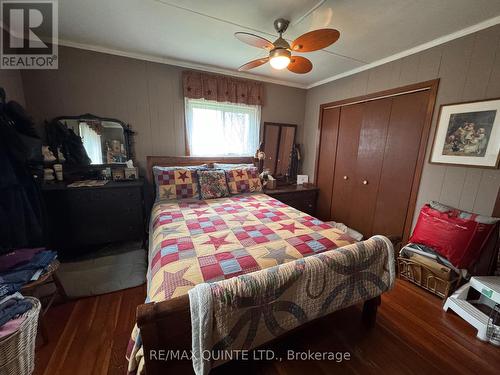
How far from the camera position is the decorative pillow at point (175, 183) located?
2.25 m

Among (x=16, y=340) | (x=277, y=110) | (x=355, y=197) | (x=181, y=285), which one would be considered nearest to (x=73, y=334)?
(x=16, y=340)

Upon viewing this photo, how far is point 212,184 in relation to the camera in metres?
2.37

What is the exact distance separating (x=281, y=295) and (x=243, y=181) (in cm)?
172

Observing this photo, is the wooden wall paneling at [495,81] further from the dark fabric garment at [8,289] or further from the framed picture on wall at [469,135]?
the dark fabric garment at [8,289]

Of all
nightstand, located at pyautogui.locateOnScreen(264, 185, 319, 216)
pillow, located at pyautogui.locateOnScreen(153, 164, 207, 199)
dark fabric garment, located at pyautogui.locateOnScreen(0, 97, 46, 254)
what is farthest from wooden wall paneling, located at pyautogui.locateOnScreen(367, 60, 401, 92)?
dark fabric garment, located at pyautogui.locateOnScreen(0, 97, 46, 254)

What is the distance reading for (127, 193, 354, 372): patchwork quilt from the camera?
3.36 feet

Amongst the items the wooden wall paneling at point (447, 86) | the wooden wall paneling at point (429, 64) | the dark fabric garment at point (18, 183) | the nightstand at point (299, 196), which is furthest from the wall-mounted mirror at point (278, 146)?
the dark fabric garment at point (18, 183)

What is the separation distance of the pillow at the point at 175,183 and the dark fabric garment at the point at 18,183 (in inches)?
38.6

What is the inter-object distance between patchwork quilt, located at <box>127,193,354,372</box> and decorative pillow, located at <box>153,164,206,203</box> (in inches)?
6.9

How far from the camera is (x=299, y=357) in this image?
126 cm

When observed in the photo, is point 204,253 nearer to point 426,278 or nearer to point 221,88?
point 426,278

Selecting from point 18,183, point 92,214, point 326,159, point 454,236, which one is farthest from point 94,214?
point 454,236

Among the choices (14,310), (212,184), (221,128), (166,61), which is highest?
(166,61)

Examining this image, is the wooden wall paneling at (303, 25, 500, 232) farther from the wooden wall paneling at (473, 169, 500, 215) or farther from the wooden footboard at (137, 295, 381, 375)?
the wooden footboard at (137, 295, 381, 375)
